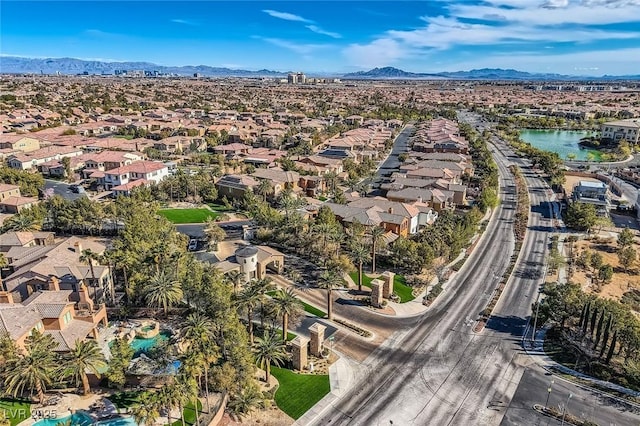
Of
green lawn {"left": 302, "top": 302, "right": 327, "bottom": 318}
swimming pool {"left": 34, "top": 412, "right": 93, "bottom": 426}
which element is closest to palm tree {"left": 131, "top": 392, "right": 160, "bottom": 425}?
swimming pool {"left": 34, "top": 412, "right": 93, "bottom": 426}

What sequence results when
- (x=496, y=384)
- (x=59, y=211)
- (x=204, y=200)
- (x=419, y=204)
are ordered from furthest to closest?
(x=204, y=200)
(x=419, y=204)
(x=59, y=211)
(x=496, y=384)

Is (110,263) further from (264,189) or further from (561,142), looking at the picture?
(561,142)

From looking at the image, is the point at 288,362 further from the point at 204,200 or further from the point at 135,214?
the point at 204,200

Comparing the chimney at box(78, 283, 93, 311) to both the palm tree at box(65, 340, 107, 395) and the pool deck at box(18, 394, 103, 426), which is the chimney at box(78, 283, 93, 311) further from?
the pool deck at box(18, 394, 103, 426)

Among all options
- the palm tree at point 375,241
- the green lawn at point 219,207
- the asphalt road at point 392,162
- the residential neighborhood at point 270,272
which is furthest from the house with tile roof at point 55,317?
the asphalt road at point 392,162

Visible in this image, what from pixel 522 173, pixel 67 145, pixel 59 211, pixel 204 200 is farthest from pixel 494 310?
pixel 67 145

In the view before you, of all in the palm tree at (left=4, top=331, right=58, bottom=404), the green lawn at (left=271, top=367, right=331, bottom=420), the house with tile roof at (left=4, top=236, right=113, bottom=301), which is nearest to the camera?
the palm tree at (left=4, top=331, right=58, bottom=404)
